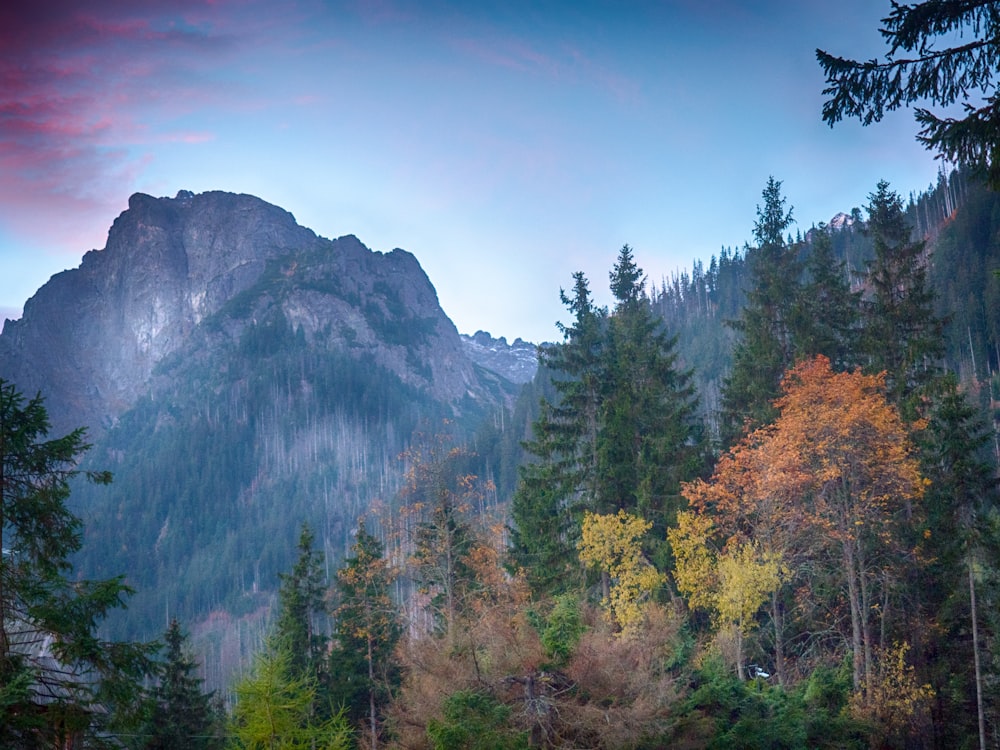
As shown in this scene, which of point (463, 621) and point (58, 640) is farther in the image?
point (463, 621)

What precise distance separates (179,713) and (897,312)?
3391cm

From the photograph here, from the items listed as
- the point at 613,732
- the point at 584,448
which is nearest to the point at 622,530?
the point at 584,448

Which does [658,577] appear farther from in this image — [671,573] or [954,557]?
[954,557]

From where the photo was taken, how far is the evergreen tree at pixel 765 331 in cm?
3103

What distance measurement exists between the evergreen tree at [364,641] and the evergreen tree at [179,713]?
602cm

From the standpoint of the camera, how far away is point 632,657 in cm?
1625

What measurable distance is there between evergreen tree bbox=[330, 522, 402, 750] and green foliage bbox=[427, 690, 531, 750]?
17194 mm

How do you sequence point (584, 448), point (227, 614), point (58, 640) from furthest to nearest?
point (227, 614) → point (584, 448) → point (58, 640)

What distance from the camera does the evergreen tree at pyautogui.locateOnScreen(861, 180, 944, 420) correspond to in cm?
2716

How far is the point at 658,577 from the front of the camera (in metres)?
24.0

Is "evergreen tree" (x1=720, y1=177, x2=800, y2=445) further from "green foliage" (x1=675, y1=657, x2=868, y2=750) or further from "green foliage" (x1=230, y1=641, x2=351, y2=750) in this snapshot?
"green foliage" (x1=230, y1=641, x2=351, y2=750)

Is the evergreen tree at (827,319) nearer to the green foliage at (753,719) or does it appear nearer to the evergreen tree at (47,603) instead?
the green foliage at (753,719)

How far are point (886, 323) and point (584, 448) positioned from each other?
13778 millimetres

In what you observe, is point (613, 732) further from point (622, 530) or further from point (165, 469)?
point (165, 469)
